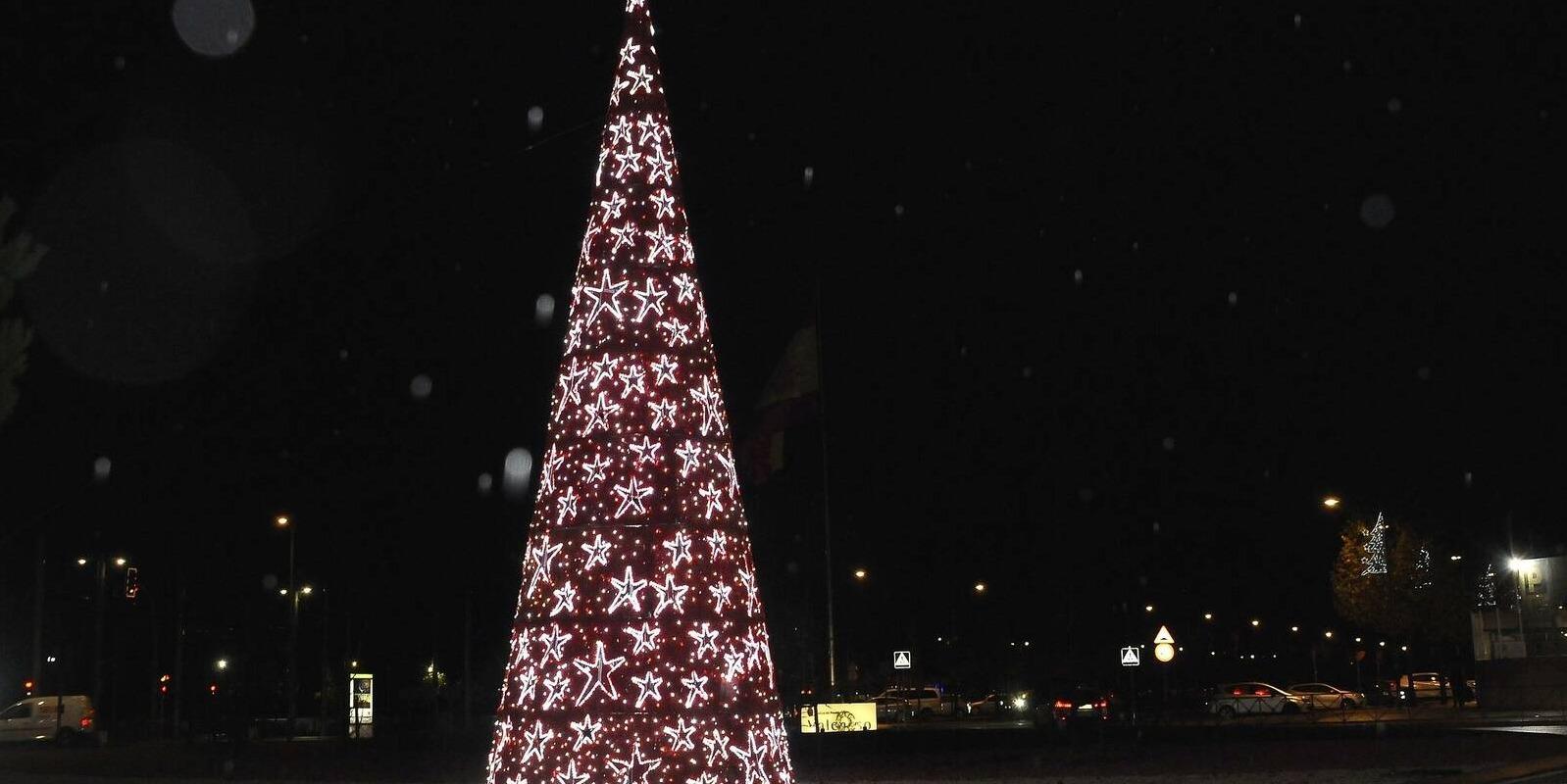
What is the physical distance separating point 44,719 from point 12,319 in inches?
1671

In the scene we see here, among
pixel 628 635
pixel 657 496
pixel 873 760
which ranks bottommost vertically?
pixel 873 760

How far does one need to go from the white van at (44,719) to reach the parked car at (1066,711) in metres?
27.2

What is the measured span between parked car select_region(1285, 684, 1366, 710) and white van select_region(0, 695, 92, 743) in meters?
38.4

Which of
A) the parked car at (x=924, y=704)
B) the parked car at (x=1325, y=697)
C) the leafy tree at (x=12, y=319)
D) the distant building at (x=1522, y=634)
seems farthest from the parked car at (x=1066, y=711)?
the leafy tree at (x=12, y=319)

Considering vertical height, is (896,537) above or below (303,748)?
above

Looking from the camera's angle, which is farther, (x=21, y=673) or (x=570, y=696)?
(x=21, y=673)

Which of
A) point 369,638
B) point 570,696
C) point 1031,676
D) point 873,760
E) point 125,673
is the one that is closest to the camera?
point 570,696

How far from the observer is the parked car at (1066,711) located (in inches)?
1405

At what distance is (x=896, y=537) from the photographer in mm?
68438

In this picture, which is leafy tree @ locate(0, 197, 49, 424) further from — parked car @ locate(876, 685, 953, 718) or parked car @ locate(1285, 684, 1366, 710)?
parked car @ locate(876, 685, 953, 718)

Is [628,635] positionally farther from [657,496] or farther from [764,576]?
[764,576]

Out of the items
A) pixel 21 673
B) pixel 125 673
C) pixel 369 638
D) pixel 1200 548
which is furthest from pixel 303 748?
pixel 1200 548

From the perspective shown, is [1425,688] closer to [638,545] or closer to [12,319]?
[638,545]

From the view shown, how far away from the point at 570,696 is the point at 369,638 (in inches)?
1636
